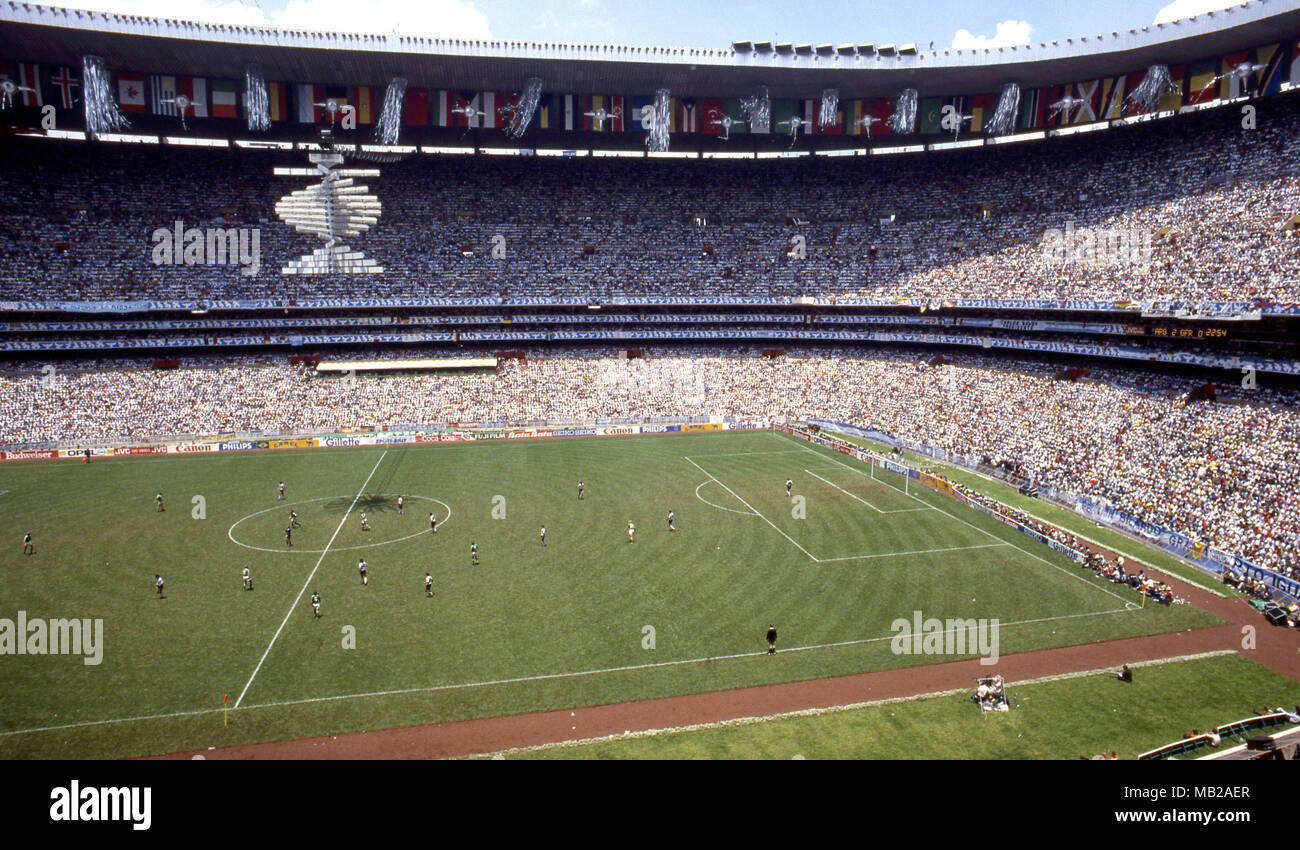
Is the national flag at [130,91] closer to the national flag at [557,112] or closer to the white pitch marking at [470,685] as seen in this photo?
the national flag at [557,112]

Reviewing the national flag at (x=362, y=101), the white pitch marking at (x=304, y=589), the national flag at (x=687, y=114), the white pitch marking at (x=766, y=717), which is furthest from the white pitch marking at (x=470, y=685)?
the national flag at (x=362, y=101)

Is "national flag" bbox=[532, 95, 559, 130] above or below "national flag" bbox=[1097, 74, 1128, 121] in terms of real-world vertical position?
above

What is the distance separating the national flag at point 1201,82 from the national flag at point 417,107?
56.9 m

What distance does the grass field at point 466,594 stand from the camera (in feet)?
62.8

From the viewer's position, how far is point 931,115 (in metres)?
64.2

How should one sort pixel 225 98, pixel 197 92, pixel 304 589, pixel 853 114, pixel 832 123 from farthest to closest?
pixel 853 114 < pixel 832 123 < pixel 225 98 < pixel 197 92 < pixel 304 589

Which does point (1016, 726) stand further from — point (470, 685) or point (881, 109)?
point (881, 109)

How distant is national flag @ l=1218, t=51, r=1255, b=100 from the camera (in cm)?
4831

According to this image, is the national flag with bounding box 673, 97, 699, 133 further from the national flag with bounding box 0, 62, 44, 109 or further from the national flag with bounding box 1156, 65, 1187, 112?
the national flag with bounding box 0, 62, 44, 109

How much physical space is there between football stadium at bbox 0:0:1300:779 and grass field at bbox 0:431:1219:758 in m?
0.20

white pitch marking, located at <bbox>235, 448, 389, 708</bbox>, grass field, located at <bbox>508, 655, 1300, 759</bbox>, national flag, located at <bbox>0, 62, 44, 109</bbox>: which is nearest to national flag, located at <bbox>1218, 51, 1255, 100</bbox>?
grass field, located at <bbox>508, 655, 1300, 759</bbox>

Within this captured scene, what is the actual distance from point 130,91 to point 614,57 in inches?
1433

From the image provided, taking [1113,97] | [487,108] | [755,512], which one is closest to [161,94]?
[487,108]

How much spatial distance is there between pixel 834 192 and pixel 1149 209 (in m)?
28.2
